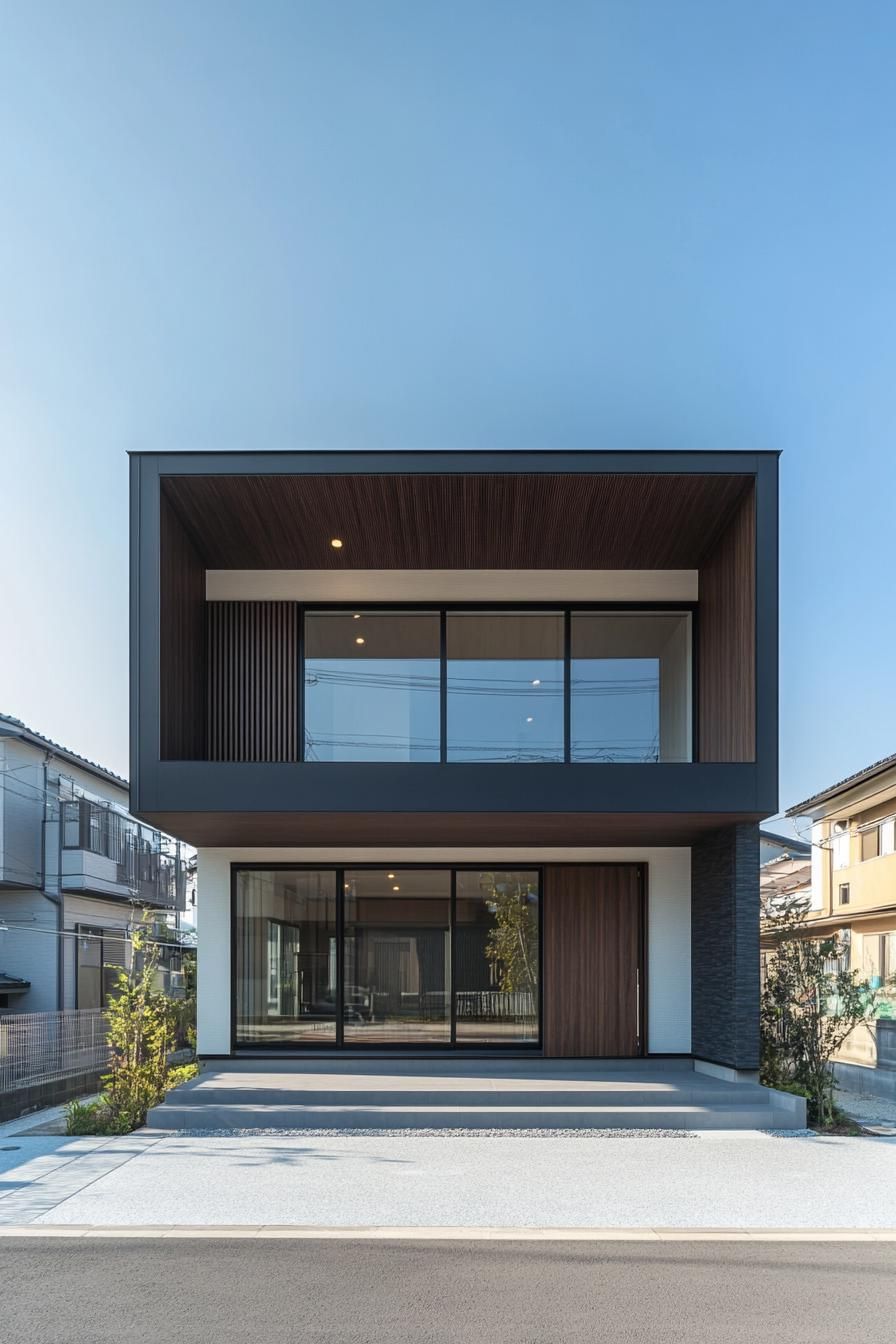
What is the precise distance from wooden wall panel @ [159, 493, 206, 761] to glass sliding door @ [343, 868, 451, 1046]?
2.83 meters

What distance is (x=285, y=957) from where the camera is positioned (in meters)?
13.4

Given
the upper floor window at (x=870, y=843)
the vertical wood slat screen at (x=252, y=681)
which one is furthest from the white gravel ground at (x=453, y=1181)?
the upper floor window at (x=870, y=843)

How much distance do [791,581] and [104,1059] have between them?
13.8 m

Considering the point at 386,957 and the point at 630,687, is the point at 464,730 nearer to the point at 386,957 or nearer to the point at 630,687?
the point at 630,687

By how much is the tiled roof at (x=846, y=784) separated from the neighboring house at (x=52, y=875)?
13831mm

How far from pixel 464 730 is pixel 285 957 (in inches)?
145

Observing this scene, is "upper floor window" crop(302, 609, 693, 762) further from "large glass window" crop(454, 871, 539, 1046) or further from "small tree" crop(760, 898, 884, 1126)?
"small tree" crop(760, 898, 884, 1126)

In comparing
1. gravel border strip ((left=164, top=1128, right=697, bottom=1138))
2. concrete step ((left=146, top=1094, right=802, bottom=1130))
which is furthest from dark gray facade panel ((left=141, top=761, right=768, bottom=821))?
gravel border strip ((left=164, top=1128, right=697, bottom=1138))

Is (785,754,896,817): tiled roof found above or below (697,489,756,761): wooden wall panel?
below

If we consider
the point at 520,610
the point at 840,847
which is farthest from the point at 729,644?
the point at 840,847

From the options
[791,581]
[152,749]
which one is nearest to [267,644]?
[152,749]

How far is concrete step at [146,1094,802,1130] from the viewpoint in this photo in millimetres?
10547

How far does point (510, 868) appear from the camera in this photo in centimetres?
1369

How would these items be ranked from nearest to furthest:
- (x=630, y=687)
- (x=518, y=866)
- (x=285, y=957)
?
(x=630, y=687) < (x=285, y=957) < (x=518, y=866)
